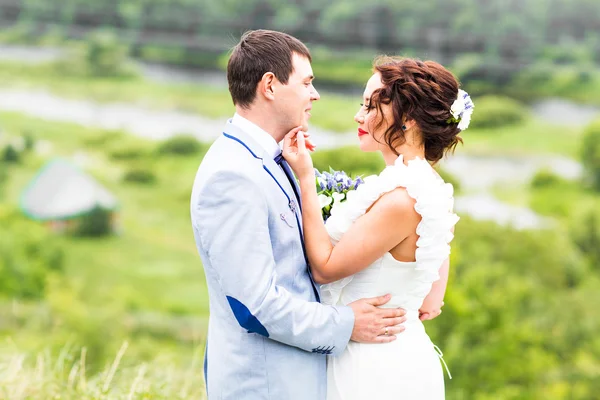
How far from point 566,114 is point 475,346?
1048 cm

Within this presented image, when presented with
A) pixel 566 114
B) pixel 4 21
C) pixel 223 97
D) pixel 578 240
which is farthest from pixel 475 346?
pixel 4 21

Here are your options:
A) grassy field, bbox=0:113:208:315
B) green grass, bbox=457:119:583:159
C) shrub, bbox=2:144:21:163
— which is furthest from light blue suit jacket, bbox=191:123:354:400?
shrub, bbox=2:144:21:163

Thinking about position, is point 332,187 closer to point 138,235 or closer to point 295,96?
point 295,96

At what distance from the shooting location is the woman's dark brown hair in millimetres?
2346

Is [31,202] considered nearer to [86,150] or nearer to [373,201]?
[86,150]

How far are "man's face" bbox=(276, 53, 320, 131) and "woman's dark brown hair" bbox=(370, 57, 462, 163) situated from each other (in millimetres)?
215

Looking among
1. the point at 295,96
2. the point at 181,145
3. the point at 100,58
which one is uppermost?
the point at 295,96

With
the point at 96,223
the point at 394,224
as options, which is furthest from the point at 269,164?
the point at 96,223

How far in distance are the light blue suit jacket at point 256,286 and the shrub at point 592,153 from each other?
2395 centimetres

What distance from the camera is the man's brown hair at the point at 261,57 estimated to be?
225 centimetres

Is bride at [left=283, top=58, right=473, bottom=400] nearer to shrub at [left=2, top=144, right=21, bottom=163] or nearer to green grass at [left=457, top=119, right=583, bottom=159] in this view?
green grass at [left=457, top=119, right=583, bottom=159]

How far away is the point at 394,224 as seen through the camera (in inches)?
89.2

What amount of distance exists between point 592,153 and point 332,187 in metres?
23.9

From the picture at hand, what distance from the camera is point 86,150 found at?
2525 centimetres
